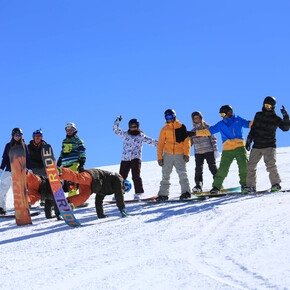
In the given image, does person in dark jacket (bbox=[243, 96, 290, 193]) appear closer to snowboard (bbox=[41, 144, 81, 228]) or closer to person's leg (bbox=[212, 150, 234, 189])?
person's leg (bbox=[212, 150, 234, 189])

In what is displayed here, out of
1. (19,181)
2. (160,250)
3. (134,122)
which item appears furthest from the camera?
(134,122)

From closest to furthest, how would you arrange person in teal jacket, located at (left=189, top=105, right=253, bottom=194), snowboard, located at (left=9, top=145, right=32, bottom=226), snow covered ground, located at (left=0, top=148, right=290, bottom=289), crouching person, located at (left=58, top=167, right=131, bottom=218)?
snow covered ground, located at (left=0, top=148, right=290, bottom=289), crouching person, located at (left=58, top=167, right=131, bottom=218), snowboard, located at (left=9, top=145, right=32, bottom=226), person in teal jacket, located at (left=189, top=105, right=253, bottom=194)

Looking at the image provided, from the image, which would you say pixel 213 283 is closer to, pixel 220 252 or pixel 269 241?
pixel 220 252

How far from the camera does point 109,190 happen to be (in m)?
6.70

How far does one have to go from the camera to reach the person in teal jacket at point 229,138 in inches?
352

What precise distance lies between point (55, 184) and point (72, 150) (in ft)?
10.3

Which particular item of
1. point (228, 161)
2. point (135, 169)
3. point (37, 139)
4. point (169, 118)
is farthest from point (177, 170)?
point (37, 139)

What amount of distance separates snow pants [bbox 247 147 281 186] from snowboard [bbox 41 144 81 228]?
4176mm

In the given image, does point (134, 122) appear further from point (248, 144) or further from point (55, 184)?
point (55, 184)

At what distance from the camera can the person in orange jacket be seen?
8.33 meters

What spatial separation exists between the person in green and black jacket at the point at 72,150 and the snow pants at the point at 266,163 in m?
3.76

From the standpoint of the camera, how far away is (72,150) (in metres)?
9.32

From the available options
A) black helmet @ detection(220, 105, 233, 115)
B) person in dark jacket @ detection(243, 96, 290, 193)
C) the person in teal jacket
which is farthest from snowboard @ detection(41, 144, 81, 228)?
black helmet @ detection(220, 105, 233, 115)

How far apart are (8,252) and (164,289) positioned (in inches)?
102
